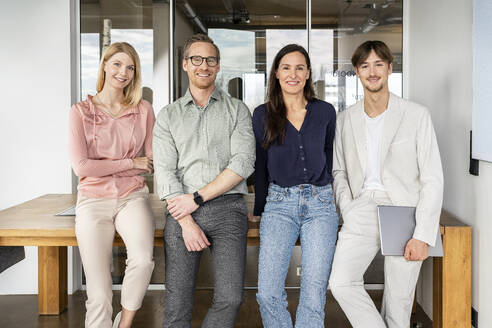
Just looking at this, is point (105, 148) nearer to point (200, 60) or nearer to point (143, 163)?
point (143, 163)

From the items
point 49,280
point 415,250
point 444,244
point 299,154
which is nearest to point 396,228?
point 415,250

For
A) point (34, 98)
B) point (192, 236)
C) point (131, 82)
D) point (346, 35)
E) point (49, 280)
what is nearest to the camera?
point (192, 236)

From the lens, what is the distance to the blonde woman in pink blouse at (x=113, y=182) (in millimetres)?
2695

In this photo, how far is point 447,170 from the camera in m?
3.36

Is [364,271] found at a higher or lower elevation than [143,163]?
lower

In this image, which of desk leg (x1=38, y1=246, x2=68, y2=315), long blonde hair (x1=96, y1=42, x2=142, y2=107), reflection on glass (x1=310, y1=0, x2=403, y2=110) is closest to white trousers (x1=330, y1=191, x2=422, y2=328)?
long blonde hair (x1=96, y1=42, x2=142, y2=107)

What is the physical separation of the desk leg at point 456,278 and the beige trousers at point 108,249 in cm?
159

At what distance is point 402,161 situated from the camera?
2764mm

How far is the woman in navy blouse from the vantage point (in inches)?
103

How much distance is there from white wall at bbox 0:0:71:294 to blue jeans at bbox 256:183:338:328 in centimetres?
217

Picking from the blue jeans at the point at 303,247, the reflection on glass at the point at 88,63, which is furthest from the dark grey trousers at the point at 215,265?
the reflection on glass at the point at 88,63

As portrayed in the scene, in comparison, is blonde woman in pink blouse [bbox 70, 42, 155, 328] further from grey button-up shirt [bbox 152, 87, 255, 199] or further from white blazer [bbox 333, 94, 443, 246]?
white blazer [bbox 333, 94, 443, 246]

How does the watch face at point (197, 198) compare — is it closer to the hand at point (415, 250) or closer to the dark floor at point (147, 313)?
the hand at point (415, 250)

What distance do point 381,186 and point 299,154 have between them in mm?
485
